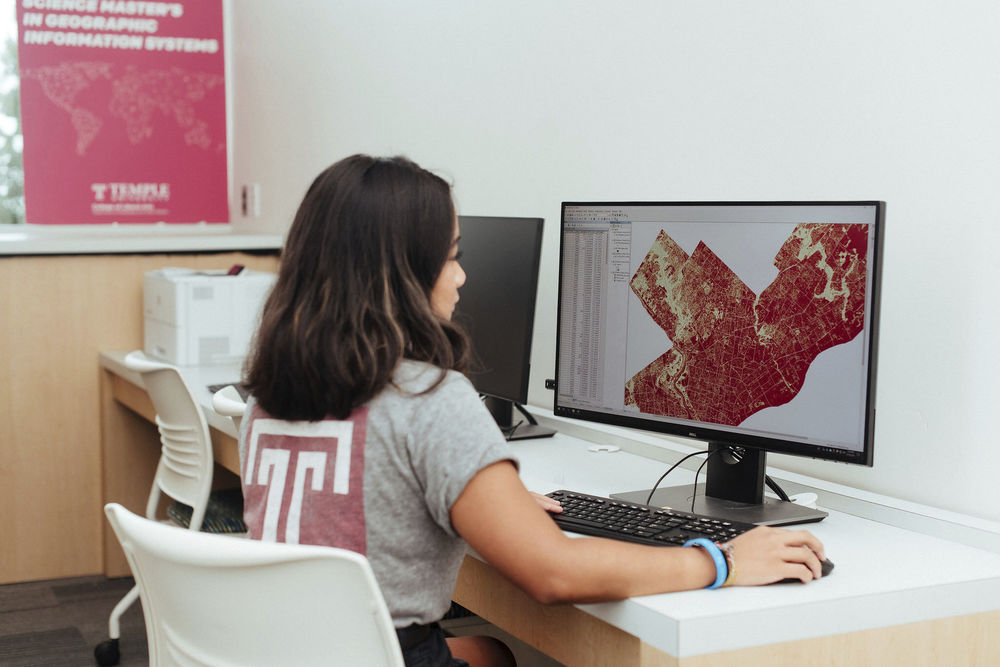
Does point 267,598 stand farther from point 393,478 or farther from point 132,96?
point 132,96

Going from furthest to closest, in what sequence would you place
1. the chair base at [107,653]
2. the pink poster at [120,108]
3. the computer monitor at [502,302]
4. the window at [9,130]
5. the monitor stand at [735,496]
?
the window at [9,130] → the pink poster at [120,108] → the chair base at [107,653] → the computer monitor at [502,302] → the monitor stand at [735,496]

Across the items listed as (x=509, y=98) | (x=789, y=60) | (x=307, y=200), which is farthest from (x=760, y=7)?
(x=307, y=200)

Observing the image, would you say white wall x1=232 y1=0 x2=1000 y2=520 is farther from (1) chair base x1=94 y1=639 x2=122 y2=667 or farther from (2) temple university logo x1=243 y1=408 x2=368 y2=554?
(1) chair base x1=94 y1=639 x2=122 y2=667

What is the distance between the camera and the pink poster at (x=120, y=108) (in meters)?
4.02

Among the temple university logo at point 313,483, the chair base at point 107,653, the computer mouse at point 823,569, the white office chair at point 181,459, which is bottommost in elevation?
the chair base at point 107,653

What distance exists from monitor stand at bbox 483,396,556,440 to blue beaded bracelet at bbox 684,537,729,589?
34.9 inches

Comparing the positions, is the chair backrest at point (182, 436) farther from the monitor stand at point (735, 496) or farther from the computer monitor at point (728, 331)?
the monitor stand at point (735, 496)

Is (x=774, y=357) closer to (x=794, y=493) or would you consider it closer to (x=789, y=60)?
(x=794, y=493)

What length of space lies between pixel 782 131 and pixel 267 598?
1192mm

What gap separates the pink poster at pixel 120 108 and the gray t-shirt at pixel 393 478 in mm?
3212

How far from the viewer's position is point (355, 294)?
46.8 inches

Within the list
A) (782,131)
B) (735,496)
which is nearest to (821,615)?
(735,496)

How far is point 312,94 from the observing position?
3.54 m

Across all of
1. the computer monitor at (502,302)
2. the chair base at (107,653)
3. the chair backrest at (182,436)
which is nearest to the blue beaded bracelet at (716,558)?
the computer monitor at (502,302)
